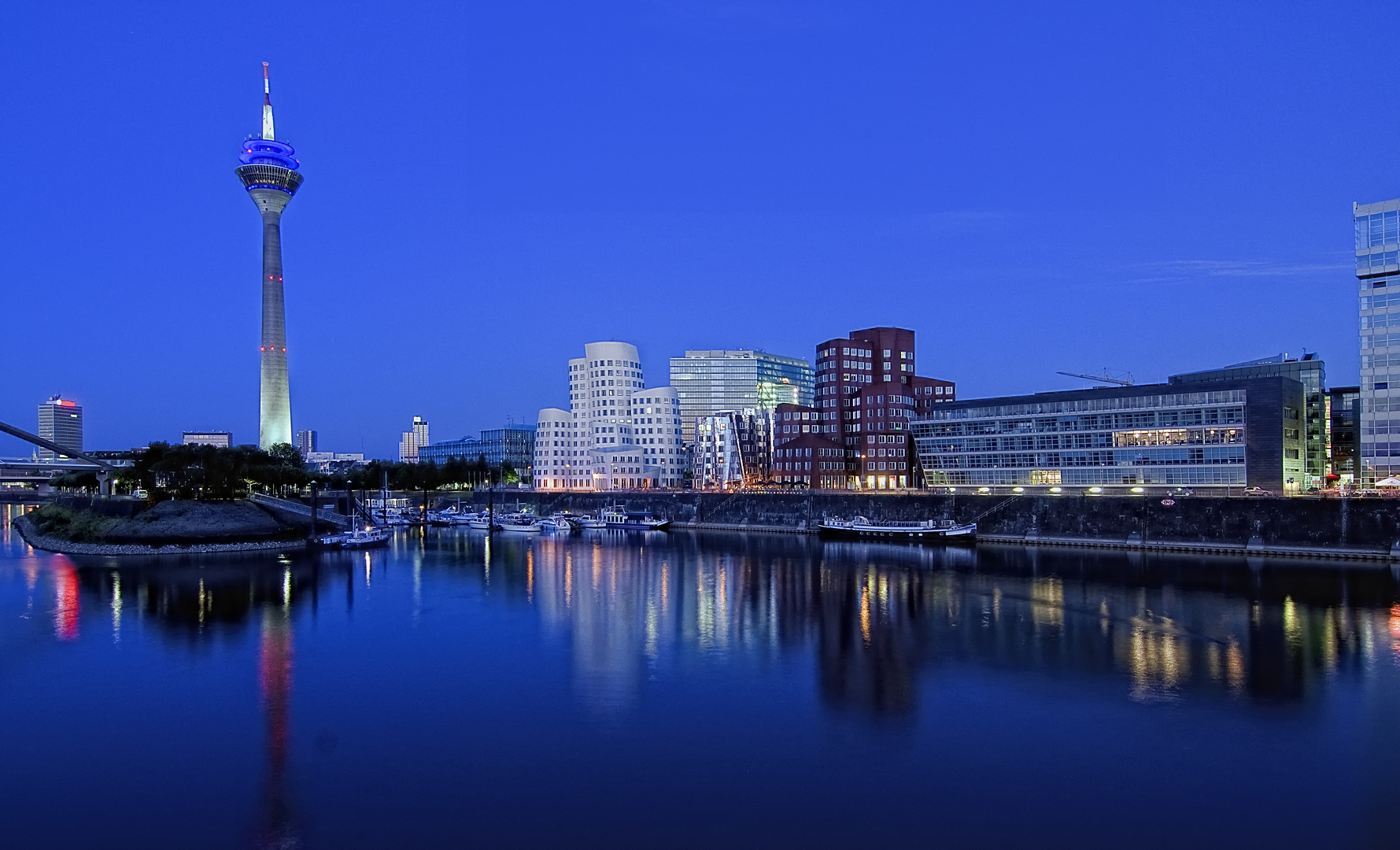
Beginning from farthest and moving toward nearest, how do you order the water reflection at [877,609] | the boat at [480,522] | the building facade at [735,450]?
the building facade at [735,450]
the boat at [480,522]
the water reflection at [877,609]

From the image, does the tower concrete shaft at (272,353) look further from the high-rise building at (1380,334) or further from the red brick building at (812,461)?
the high-rise building at (1380,334)

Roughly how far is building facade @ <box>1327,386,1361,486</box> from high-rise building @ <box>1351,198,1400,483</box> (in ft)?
66.2

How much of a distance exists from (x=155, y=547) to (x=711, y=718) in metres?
60.9

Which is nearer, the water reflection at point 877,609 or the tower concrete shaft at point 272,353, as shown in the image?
the water reflection at point 877,609

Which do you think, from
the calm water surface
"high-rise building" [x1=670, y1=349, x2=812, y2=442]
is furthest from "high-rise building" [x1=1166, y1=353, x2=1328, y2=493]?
"high-rise building" [x1=670, y1=349, x2=812, y2=442]

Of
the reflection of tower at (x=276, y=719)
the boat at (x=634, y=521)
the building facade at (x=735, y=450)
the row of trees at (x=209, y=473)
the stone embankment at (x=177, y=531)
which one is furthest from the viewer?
the building facade at (x=735, y=450)

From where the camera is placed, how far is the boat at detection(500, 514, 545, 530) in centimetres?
9631

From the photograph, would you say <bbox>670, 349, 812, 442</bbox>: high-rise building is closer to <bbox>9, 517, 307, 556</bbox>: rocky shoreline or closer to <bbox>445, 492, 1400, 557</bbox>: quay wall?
<bbox>445, 492, 1400, 557</bbox>: quay wall

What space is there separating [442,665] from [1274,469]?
2682 inches

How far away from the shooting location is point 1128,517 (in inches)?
2699

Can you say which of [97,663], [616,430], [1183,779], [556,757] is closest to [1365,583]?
[1183,779]

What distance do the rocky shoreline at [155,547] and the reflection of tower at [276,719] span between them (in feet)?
102

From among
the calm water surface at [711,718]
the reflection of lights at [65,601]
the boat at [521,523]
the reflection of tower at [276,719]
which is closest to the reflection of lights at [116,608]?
the calm water surface at [711,718]

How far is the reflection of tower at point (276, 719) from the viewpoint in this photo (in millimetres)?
17328
